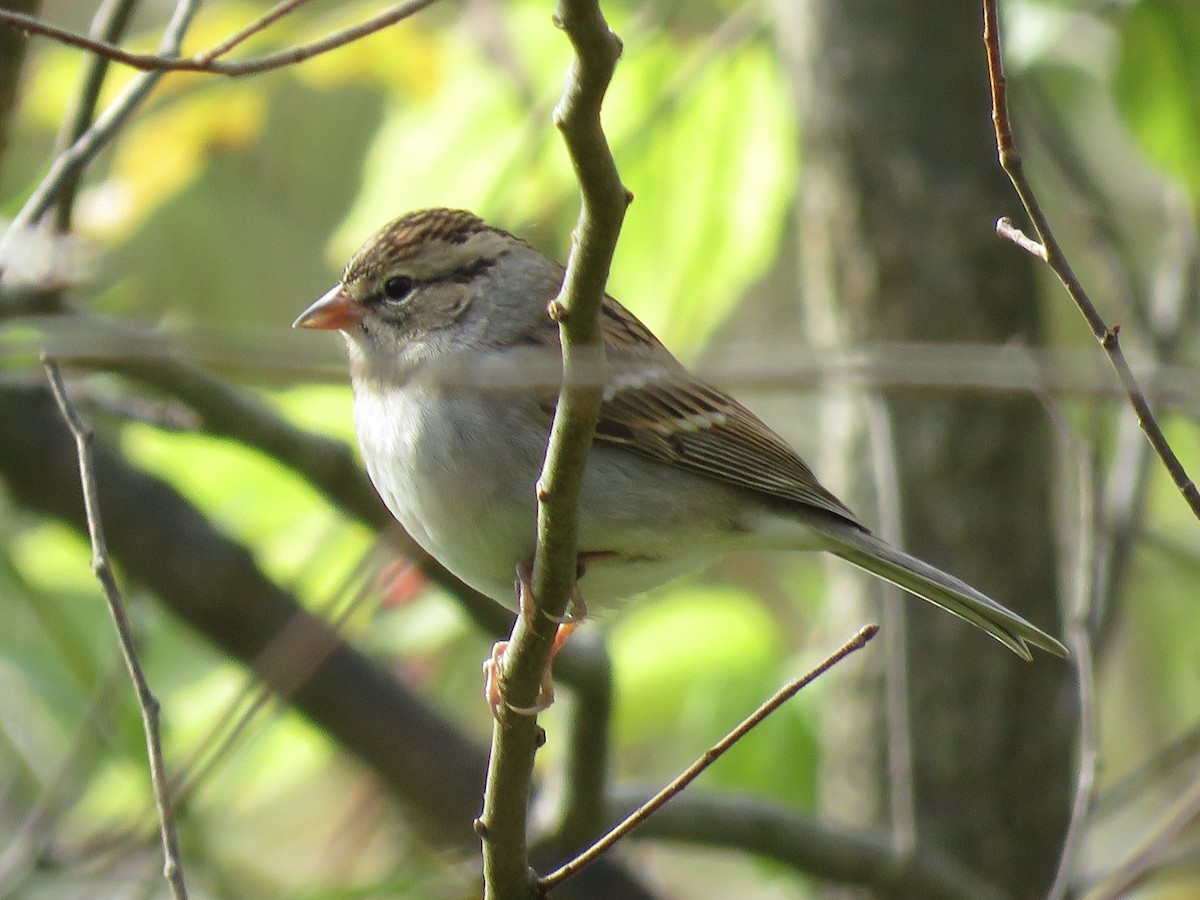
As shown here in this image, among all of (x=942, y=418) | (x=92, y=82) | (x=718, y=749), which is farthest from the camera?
(x=942, y=418)

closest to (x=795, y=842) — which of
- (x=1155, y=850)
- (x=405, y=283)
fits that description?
(x=1155, y=850)

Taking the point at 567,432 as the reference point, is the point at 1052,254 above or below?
above

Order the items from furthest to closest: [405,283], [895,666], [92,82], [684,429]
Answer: [895,666] < [92,82] < [405,283] < [684,429]

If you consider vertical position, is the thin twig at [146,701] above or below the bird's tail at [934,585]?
below

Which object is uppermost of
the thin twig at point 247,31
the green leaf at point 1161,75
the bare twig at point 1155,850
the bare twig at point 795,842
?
the green leaf at point 1161,75

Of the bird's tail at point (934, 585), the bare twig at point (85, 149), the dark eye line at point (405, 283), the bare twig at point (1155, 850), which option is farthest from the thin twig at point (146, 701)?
the bare twig at point (1155, 850)

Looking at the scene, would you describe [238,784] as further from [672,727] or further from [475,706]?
[475,706]

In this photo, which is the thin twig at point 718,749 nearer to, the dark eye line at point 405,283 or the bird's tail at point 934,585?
the bird's tail at point 934,585

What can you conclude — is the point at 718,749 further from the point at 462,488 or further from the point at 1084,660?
the point at 1084,660
